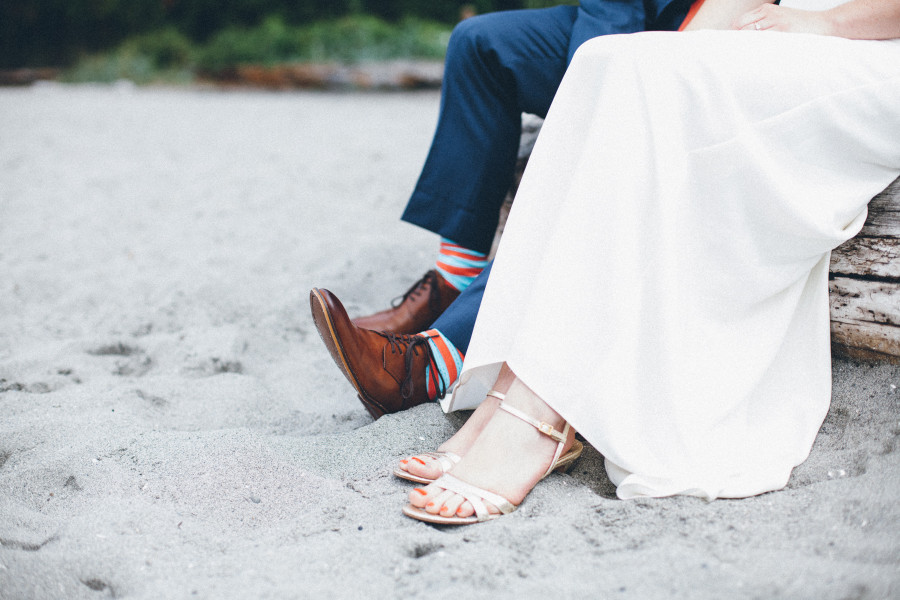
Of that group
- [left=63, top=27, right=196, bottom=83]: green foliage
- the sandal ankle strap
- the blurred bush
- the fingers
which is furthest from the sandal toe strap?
the blurred bush

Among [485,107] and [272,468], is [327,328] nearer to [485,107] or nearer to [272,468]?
[272,468]

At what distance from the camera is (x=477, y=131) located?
161 cm

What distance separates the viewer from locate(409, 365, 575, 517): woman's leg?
1.04 m

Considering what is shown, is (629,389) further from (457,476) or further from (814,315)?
(814,315)

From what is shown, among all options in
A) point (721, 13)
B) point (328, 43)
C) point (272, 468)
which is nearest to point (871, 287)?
point (721, 13)

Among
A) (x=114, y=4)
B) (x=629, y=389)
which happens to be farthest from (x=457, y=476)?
(x=114, y=4)

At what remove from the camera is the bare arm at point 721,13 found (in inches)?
52.4

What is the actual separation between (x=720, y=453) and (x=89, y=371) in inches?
59.3

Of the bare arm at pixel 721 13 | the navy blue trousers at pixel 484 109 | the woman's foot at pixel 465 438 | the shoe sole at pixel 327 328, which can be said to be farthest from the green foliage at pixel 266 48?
the woman's foot at pixel 465 438

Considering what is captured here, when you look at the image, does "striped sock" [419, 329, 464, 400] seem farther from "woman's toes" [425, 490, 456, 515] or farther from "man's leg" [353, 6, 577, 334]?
"woman's toes" [425, 490, 456, 515]

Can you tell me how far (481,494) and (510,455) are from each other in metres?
0.08

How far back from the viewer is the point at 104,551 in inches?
37.3

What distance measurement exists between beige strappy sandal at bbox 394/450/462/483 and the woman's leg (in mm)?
53

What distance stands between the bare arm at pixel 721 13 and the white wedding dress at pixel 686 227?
0.26m
